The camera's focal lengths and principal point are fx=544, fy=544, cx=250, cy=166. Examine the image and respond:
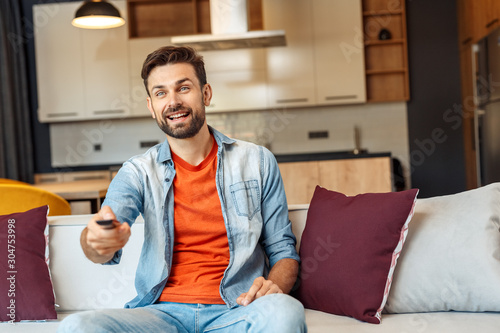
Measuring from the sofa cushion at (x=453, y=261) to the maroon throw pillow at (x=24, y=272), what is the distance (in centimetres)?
113

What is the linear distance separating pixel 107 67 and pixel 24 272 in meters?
3.83

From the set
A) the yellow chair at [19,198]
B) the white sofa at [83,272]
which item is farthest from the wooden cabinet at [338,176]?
the white sofa at [83,272]

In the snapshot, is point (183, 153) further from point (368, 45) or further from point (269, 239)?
point (368, 45)

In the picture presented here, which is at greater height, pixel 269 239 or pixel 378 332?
pixel 269 239

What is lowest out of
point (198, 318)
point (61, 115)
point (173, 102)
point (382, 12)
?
point (198, 318)

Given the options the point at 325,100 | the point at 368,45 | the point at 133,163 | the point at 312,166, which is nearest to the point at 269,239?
the point at 133,163

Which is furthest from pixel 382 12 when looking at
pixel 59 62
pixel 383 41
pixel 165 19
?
pixel 59 62

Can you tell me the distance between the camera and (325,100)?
17.2ft

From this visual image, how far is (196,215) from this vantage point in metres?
1.64

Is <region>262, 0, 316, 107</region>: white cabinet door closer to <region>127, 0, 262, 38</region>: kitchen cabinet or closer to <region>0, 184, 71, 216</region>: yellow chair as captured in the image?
<region>127, 0, 262, 38</region>: kitchen cabinet

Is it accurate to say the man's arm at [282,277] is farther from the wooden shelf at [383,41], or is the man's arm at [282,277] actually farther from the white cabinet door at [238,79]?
the wooden shelf at [383,41]

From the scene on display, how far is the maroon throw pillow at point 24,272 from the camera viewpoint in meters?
1.80

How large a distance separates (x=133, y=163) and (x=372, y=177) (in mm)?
2796

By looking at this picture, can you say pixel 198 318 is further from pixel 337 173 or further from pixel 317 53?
pixel 317 53
